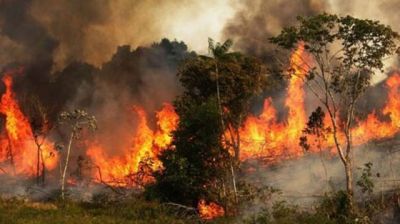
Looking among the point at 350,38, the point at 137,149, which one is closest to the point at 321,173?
the point at 350,38

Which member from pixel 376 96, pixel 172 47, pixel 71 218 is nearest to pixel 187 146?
pixel 71 218

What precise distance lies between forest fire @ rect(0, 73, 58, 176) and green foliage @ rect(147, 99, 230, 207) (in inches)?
1991

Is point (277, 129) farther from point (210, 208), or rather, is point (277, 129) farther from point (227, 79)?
point (210, 208)

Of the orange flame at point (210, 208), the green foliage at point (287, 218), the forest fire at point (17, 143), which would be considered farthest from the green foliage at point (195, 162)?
the forest fire at point (17, 143)

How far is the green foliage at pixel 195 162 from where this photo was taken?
44247 millimetres

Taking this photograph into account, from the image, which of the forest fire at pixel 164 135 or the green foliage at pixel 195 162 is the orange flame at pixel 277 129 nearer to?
the forest fire at pixel 164 135

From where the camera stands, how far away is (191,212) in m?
41.4

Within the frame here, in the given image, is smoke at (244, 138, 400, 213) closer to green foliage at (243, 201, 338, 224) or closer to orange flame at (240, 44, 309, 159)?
orange flame at (240, 44, 309, 159)

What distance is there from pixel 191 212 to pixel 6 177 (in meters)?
49.5

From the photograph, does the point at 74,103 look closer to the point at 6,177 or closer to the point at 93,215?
the point at 6,177

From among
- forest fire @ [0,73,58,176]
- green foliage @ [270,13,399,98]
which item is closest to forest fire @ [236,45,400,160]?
green foliage @ [270,13,399,98]

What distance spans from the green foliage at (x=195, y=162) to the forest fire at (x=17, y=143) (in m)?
50.6

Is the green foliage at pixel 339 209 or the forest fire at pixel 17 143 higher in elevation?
the forest fire at pixel 17 143

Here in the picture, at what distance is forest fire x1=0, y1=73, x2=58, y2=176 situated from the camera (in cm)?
9131
